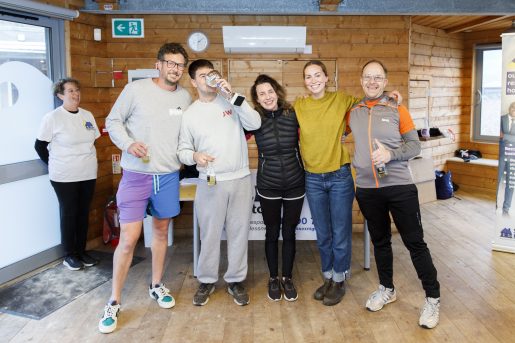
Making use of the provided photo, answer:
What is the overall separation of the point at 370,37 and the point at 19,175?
3375 mm

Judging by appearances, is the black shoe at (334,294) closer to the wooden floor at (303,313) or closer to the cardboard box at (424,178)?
the wooden floor at (303,313)

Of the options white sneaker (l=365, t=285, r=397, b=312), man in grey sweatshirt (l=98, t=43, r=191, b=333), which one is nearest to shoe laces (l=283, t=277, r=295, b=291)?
white sneaker (l=365, t=285, r=397, b=312)

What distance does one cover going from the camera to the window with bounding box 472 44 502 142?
695 cm

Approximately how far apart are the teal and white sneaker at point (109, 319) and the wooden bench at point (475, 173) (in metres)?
5.57

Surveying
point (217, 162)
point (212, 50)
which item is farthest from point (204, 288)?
point (212, 50)

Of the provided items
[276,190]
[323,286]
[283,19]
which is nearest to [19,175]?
[276,190]

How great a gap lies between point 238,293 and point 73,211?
5.09 ft

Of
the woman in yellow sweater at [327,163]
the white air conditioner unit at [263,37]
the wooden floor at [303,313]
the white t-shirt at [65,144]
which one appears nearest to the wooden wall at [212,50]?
the white air conditioner unit at [263,37]

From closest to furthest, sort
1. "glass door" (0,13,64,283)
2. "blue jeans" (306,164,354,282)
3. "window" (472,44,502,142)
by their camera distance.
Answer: "blue jeans" (306,164,354,282) → "glass door" (0,13,64,283) → "window" (472,44,502,142)

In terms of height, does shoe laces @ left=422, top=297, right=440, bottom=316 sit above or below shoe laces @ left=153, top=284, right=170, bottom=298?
above

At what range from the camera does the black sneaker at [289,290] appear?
3.03m

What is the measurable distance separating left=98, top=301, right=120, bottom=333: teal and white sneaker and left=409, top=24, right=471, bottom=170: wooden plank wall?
4.99 m

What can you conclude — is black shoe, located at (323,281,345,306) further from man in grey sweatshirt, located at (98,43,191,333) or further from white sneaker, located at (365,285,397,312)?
man in grey sweatshirt, located at (98,43,191,333)

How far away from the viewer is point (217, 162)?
2.78 metres
